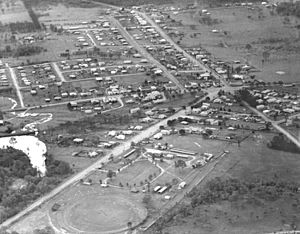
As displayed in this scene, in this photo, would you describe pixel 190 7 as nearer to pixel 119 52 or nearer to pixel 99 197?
pixel 119 52

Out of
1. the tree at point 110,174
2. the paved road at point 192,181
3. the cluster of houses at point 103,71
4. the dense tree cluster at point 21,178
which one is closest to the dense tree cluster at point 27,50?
the cluster of houses at point 103,71

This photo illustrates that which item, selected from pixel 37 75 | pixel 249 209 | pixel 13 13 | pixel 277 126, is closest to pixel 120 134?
pixel 277 126

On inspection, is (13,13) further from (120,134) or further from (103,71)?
(120,134)

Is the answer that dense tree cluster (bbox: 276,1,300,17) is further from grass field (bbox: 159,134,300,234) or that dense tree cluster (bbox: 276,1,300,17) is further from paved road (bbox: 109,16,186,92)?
grass field (bbox: 159,134,300,234)

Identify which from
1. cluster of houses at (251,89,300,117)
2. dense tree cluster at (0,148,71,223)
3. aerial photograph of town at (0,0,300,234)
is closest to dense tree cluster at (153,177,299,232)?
aerial photograph of town at (0,0,300,234)

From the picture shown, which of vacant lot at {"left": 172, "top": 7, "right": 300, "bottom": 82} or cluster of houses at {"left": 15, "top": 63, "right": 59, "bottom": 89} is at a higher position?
vacant lot at {"left": 172, "top": 7, "right": 300, "bottom": 82}
